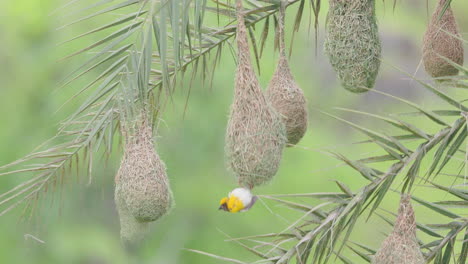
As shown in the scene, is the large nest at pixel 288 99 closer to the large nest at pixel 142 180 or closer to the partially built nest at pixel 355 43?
the partially built nest at pixel 355 43

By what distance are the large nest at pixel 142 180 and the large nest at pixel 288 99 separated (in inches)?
20.9

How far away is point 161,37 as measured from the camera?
253 cm

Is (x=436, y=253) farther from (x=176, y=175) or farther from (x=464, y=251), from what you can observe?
(x=176, y=175)

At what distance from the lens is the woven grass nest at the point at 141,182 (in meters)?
3.10

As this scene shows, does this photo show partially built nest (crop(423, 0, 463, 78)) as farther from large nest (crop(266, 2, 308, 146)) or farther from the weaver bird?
the weaver bird

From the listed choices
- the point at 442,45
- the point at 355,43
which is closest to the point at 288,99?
the point at 355,43

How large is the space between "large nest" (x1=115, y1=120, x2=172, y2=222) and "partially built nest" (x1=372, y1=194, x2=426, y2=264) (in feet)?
2.82

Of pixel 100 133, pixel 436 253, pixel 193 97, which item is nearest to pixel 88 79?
pixel 193 97

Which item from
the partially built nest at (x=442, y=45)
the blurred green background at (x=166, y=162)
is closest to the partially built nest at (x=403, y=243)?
the partially built nest at (x=442, y=45)

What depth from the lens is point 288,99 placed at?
11.1 feet

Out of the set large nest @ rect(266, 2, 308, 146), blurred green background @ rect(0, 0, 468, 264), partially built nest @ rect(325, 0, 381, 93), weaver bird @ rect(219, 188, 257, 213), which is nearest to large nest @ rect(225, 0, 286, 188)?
weaver bird @ rect(219, 188, 257, 213)

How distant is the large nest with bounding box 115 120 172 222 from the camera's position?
310 centimetres

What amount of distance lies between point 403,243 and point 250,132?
629 millimetres

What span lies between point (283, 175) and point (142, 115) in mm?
7212
